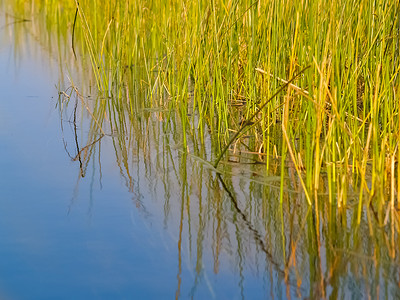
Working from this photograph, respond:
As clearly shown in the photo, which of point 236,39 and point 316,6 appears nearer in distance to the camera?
point 316,6

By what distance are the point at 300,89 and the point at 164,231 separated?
530mm

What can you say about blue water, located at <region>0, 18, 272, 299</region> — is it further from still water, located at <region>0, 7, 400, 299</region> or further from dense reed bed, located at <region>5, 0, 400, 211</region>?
dense reed bed, located at <region>5, 0, 400, 211</region>

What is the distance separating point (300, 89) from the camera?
1.84 m

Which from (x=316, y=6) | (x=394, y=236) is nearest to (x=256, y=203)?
(x=394, y=236)

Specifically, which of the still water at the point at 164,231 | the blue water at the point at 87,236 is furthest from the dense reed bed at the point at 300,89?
the blue water at the point at 87,236

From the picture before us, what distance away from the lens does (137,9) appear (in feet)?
Answer: 11.0

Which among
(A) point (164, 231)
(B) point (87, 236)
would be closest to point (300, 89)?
(A) point (164, 231)

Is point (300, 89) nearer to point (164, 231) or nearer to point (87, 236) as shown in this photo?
point (164, 231)

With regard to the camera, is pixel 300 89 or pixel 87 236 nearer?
pixel 87 236

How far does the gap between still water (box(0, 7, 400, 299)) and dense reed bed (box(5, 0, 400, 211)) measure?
10 centimetres

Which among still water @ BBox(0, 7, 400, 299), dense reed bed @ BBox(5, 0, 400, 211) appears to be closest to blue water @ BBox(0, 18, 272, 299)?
still water @ BBox(0, 7, 400, 299)

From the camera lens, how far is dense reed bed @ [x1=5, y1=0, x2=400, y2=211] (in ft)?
5.58

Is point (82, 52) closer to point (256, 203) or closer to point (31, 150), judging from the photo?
point (31, 150)

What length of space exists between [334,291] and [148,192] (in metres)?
0.73
